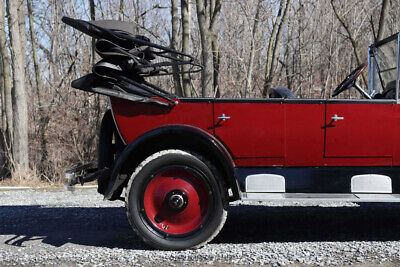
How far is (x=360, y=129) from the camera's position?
4.14 meters

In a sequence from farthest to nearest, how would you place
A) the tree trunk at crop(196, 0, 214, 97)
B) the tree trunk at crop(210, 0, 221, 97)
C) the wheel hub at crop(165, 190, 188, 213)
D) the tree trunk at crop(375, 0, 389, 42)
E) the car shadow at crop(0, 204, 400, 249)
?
the tree trunk at crop(210, 0, 221, 97) < the tree trunk at crop(196, 0, 214, 97) < the tree trunk at crop(375, 0, 389, 42) < the car shadow at crop(0, 204, 400, 249) < the wheel hub at crop(165, 190, 188, 213)

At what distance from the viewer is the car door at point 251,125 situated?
13.6 ft

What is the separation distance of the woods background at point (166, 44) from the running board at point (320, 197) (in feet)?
25.5

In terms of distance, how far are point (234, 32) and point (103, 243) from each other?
53.5 feet

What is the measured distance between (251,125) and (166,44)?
419 inches

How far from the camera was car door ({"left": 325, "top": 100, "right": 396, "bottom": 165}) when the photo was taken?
13.5 feet

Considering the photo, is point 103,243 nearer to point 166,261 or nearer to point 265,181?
point 166,261

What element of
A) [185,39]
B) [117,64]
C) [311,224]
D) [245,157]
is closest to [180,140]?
[245,157]

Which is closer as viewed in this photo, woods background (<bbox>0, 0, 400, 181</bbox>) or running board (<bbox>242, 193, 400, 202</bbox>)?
running board (<bbox>242, 193, 400, 202</bbox>)

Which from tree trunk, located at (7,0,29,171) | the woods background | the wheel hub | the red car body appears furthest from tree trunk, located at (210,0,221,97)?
the wheel hub

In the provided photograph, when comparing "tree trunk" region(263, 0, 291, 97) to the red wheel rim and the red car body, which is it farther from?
the red wheel rim

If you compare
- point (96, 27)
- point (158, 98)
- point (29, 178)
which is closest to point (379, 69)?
point (158, 98)

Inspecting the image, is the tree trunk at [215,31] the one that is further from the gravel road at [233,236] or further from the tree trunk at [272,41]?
the gravel road at [233,236]

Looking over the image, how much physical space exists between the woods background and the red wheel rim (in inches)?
301
